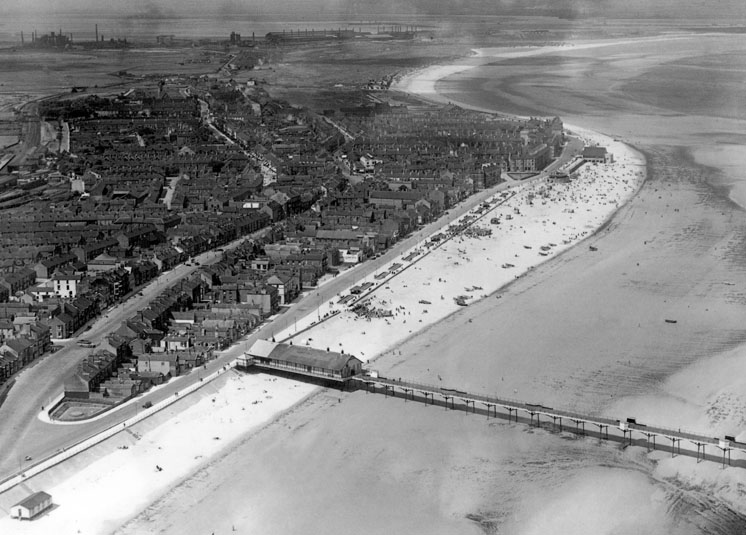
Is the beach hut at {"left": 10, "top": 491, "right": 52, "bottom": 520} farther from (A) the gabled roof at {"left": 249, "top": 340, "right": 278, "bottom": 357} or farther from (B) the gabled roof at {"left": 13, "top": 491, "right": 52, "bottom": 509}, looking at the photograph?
(A) the gabled roof at {"left": 249, "top": 340, "right": 278, "bottom": 357}

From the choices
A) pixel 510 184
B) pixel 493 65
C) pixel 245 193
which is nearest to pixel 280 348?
pixel 245 193

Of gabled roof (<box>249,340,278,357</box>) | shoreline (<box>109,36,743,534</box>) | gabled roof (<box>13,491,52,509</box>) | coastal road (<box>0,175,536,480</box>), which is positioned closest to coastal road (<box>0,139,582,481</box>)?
coastal road (<box>0,175,536,480</box>)

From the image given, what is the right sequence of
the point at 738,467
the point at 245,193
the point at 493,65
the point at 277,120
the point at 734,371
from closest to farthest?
the point at 738,467 < the point at 734,371 < the point at 245,193 < the point at 277,120 < the point at 493,65

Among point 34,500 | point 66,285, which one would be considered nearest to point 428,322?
point 66,285

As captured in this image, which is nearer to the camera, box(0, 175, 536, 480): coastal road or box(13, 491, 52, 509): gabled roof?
box(13, 491, 52, 509): gabled roof

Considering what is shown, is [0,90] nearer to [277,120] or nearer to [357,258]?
[277,120]

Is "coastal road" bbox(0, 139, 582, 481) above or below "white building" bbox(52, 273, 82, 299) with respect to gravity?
below
